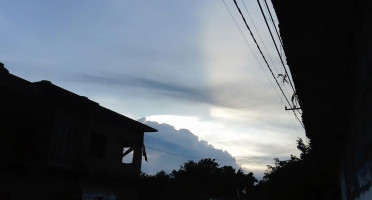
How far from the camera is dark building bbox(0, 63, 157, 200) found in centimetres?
1275

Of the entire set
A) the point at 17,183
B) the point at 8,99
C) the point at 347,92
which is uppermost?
the point at 8,99

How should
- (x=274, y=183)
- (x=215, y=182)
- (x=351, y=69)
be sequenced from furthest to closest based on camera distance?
(x=215, y=182)
(x=274, y=183)
(x=351, y=69)

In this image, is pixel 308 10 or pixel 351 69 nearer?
pixel 308 10

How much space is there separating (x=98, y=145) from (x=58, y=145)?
3.98 metres

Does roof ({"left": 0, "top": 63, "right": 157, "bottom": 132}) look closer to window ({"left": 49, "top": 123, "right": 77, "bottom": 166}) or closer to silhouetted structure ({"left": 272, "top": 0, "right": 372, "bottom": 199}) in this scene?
window ({"left": 49, "top": 123, "right": 77, "bottom": 166})

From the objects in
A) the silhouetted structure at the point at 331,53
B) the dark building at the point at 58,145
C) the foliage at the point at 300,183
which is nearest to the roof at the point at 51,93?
the dark building at the point at 58,145

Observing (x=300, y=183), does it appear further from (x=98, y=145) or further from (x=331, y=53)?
(x=331, y=53)

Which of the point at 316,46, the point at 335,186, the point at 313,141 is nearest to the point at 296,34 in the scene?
the point at 316,46

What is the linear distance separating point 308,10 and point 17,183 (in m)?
13.8

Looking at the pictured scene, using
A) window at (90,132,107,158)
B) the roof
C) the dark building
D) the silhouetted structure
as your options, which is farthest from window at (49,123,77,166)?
the silhouetted structure

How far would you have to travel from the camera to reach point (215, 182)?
223 ft

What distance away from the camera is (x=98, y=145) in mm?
19281

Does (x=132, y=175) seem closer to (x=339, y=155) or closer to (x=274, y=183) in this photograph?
(x=274, y=183)

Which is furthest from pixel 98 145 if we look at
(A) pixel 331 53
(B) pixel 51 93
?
(A) pixel 331 53
